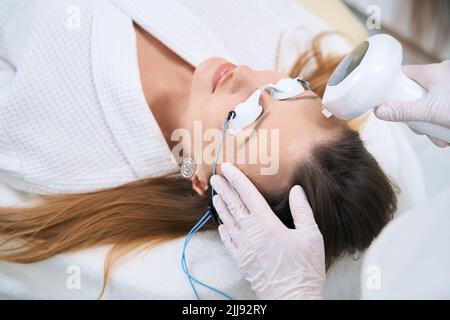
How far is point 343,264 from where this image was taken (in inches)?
45.9

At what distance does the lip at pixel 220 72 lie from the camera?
3.76ft

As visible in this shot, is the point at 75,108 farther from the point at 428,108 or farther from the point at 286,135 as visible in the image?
the point at 428,108

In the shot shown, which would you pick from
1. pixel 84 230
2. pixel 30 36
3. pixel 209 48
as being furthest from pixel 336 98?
pixel 30 36

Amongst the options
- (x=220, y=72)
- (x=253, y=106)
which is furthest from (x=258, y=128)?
(x=220, y=72)

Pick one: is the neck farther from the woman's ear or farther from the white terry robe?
the woman's ear

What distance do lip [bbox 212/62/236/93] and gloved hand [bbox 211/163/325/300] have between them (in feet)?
0.82

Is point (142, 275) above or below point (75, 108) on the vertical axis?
below

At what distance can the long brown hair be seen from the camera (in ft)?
3.23

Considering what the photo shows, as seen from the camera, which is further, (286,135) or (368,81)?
Result: (286,135)

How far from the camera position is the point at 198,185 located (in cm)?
115

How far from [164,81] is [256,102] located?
36cm

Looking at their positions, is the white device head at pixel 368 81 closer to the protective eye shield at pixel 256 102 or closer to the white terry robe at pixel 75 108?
the protective eye shield at pixel 256 102
